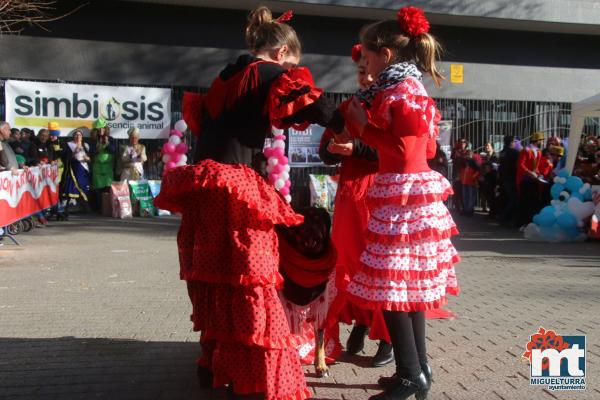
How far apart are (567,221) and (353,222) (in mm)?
8031

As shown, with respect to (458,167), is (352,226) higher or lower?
lower

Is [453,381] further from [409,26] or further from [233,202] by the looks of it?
[409,26]

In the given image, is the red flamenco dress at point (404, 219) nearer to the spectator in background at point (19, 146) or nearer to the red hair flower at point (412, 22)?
the red hair flower at point (412, 22)

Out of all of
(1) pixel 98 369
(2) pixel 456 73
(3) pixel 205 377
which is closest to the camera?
(3) pixel 205 377

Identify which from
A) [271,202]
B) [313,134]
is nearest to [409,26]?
[271,202]

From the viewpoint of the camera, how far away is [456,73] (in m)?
17.7

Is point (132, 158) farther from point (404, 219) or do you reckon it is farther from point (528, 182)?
point (404, 219)

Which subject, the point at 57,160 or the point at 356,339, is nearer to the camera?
the point at 356,339

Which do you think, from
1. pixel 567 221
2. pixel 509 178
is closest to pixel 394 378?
pixel 567 221

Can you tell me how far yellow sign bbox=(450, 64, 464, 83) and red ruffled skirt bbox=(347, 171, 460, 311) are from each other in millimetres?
15234

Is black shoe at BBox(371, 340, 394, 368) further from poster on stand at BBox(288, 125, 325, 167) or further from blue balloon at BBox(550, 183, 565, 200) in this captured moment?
poster on stand at BBox(288, 125, 325, 167)

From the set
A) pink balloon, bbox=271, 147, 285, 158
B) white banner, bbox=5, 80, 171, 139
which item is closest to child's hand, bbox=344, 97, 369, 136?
pink balloon, bbox=271, 147, 285, 158

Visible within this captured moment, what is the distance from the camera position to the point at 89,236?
437 inches

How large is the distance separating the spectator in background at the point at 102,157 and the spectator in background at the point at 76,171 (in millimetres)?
324
